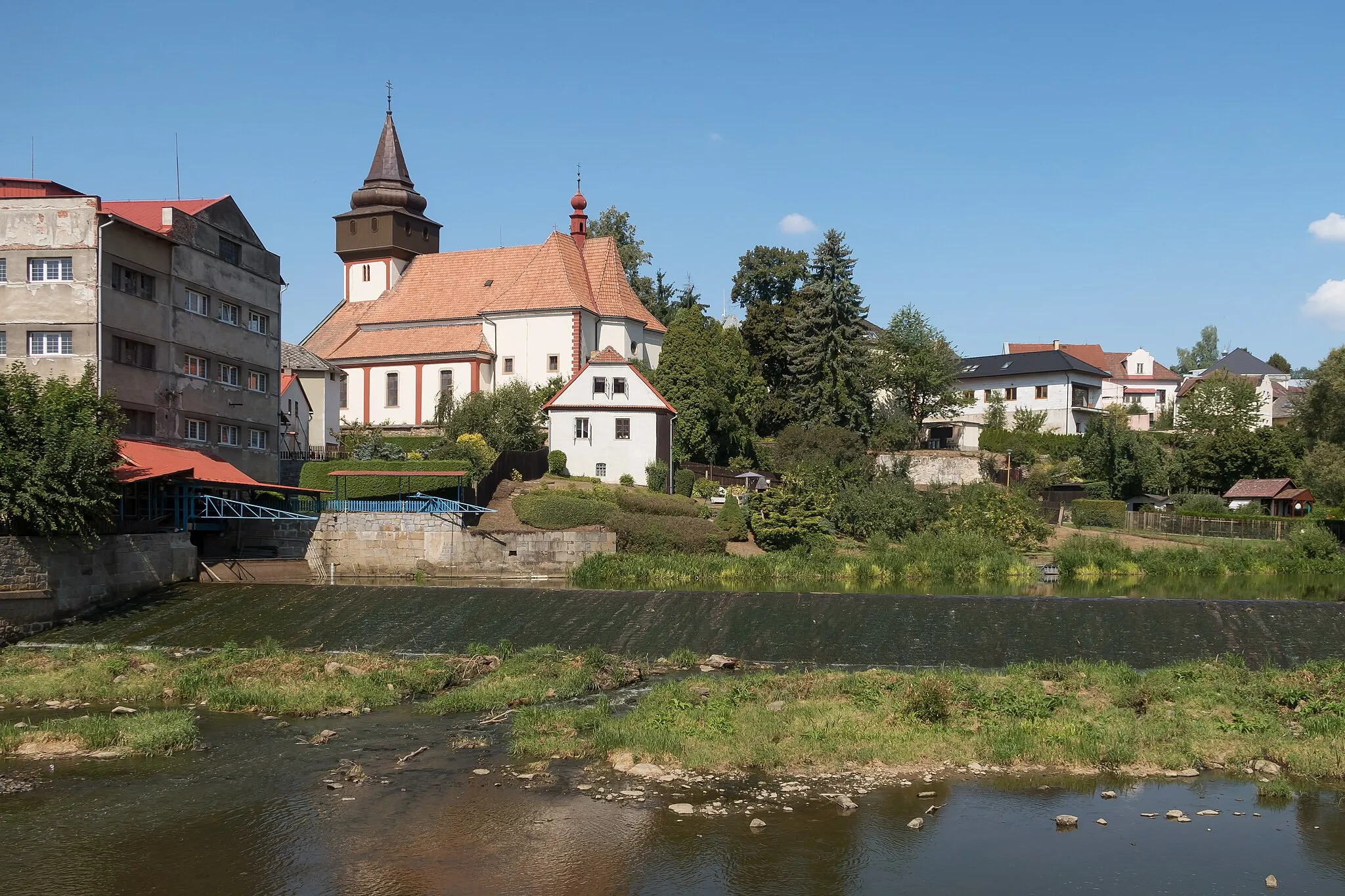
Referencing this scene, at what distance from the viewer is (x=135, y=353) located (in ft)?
136

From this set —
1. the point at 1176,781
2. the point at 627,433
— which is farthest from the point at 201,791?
the point at 627,433

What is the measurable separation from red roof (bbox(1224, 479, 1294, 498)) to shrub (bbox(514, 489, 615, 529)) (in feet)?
127

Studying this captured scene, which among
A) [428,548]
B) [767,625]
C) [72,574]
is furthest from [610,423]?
[72,574]

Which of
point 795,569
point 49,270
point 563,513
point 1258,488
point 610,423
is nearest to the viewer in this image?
point 49,270

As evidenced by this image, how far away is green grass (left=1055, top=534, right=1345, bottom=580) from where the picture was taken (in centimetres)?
4350

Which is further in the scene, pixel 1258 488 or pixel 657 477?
pixel 1258 488

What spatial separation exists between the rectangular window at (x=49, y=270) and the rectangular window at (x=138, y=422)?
5.08 metres

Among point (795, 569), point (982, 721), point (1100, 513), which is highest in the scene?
point (1100, 513)

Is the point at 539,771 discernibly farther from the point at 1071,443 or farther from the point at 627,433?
the point at 1071,443

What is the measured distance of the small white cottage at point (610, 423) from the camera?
55.1 metres

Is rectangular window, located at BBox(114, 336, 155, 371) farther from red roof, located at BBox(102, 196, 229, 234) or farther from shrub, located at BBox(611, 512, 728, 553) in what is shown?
shrub, located at BBox(611, 512, 728, 553)

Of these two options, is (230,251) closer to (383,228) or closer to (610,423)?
(610,423)

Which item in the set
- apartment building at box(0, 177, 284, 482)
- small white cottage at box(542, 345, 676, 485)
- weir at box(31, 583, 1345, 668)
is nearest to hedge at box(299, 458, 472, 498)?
apartment building at box(0, 177, 284, 482)

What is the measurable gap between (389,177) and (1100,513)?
171 feet
